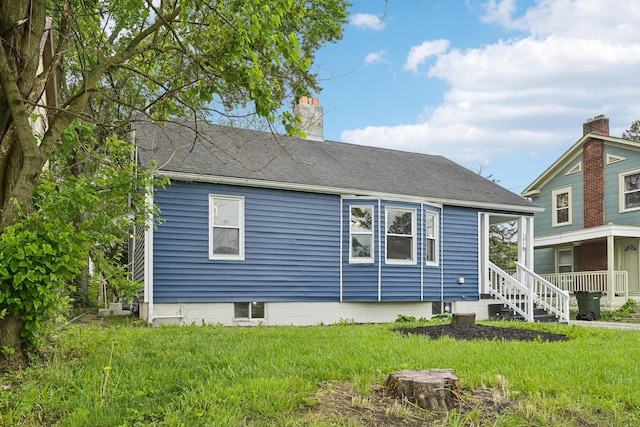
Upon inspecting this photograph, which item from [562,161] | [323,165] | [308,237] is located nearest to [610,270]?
[562,161]

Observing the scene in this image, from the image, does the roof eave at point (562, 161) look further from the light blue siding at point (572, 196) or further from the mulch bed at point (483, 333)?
the mulch bed at point (483, 333)

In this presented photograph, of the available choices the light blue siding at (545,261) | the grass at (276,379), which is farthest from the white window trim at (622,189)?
the grass at (276,379)

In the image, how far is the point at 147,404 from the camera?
4.06 metres

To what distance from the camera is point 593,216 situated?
20.5m

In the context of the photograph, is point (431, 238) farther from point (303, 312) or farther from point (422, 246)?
point (303, 312)

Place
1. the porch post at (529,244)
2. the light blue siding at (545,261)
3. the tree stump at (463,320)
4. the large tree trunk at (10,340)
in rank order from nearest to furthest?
the large tree trunk at (10,340) → the tree stump at (463,320) → the porch post at (529,244) → the light blue siding at (545,261)

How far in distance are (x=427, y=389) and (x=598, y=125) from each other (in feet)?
67.7

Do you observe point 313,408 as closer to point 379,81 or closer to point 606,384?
point 606,384

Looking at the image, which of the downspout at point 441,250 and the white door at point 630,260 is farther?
the white door at point 630,260

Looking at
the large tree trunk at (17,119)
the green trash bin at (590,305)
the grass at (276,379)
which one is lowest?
the green trash bin at (590,305)

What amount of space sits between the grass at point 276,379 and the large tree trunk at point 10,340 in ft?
0.58

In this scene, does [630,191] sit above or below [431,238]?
above

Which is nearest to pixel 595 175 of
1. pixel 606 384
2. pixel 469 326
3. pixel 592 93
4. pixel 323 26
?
pixel 592 93

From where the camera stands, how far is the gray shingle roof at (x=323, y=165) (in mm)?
12109
